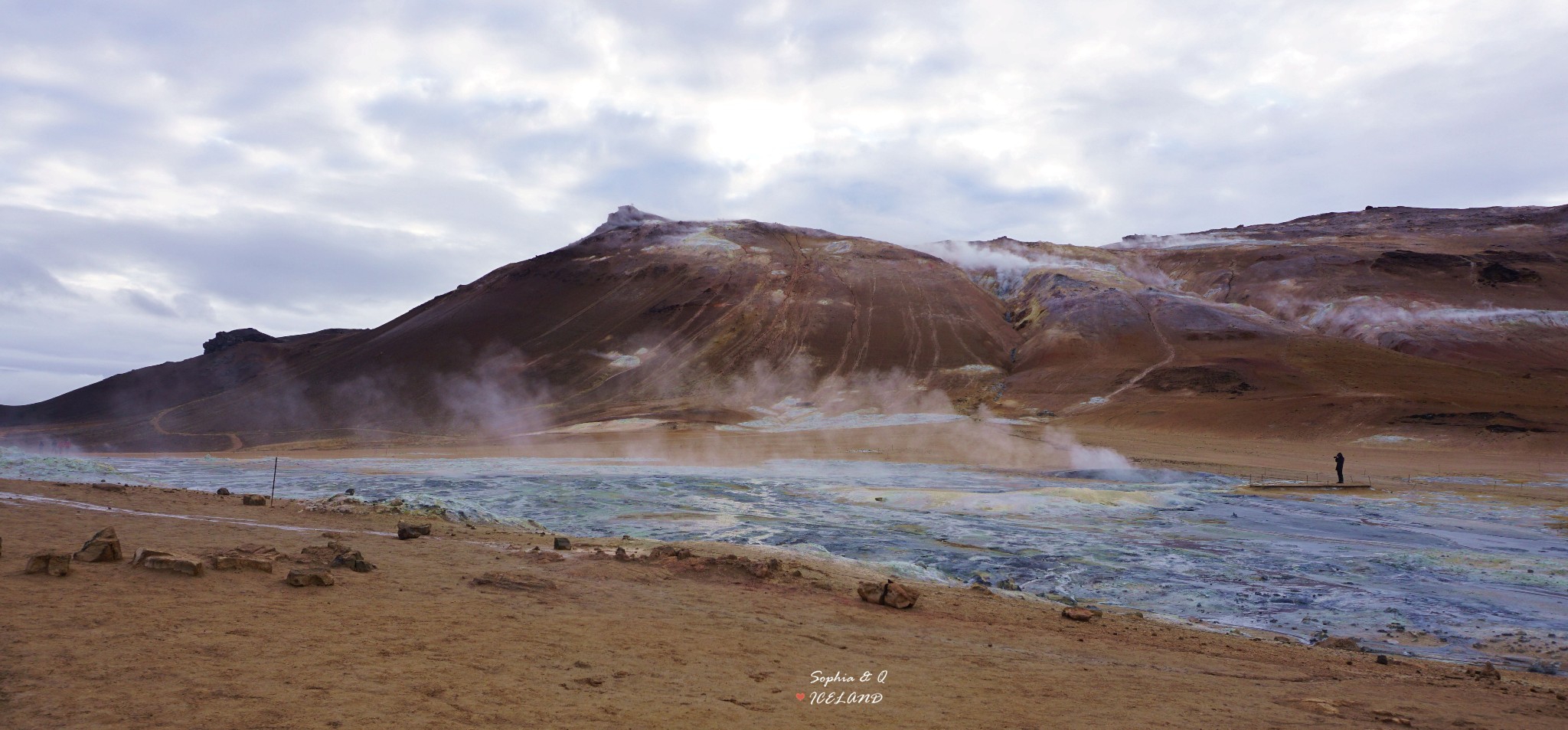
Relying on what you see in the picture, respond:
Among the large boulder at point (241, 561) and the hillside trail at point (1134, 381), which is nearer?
the large boulder at point (241, 561)

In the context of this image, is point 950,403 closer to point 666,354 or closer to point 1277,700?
point 666,354

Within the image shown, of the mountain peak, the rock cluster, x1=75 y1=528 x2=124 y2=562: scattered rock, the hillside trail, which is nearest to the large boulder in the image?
the rock cluster

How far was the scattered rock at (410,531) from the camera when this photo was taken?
1421 centimetres

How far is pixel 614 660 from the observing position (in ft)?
26.1

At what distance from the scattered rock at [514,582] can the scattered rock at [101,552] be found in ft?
12.2

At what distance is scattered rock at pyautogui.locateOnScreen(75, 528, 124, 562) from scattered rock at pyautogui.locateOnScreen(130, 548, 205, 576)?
0.20 metres

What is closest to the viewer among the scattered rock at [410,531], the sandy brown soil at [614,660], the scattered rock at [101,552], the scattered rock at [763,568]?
the sandy brown soil at [614,660]

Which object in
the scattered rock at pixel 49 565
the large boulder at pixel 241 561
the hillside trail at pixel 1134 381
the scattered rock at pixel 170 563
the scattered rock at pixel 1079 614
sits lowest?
the scattered rock at pixel 1079 614

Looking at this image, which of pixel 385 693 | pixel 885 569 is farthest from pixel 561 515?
pixel 385 693

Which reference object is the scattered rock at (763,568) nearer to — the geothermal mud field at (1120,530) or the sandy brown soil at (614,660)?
the sandy brown soil at (614,660)

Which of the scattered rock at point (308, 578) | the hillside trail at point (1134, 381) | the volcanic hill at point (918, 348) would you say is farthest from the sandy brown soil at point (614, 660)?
the hillside trail at point (1134, 381)

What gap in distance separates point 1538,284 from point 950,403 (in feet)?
200

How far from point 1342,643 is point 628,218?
122m

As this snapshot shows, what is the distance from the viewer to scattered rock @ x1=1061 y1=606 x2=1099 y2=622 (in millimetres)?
11375
